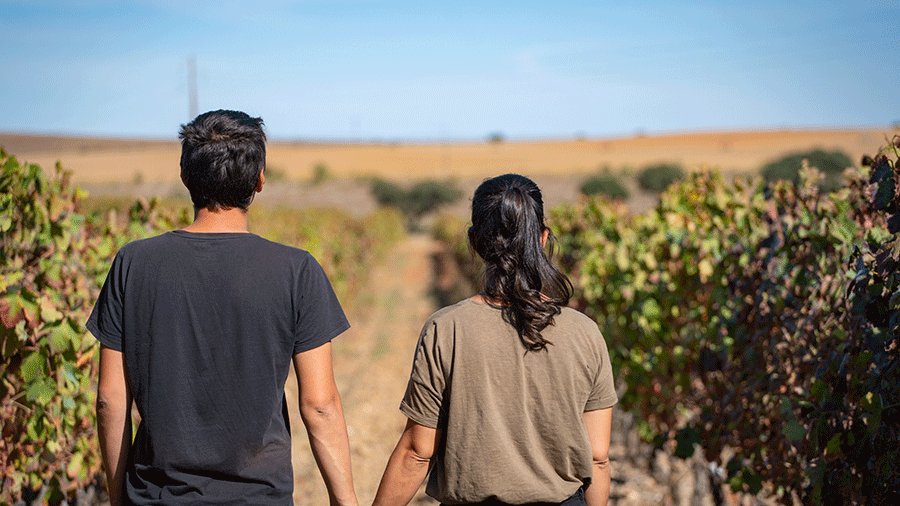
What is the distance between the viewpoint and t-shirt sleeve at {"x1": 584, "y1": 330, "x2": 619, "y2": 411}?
1.79 metres

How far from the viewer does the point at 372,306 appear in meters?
14.5

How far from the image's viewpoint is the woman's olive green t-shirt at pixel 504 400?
67.3 inches

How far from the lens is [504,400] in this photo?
1.72 m

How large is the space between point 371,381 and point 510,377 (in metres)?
7.00

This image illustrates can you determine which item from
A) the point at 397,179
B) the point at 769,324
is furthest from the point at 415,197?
the point at 769,324

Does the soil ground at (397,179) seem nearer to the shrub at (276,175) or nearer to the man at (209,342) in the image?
the shrub at (276,175)

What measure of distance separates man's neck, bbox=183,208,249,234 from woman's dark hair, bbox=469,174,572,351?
0.65m

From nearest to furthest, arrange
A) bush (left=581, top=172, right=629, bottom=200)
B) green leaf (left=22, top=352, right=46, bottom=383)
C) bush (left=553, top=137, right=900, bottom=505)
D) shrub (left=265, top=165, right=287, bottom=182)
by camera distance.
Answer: bush (left=553, top=137, right=900, bottom=505)
green leaf (left=22, top=352, right=46, bottom=383)
bush (left=581, top=172, right=629, bottom=200)
shrub (left=265, top=165, right=287, bottom=182)

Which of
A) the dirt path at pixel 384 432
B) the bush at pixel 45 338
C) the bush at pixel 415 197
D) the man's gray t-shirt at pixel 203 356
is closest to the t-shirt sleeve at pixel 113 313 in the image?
the man's gray t-shirt at pixel 203 356

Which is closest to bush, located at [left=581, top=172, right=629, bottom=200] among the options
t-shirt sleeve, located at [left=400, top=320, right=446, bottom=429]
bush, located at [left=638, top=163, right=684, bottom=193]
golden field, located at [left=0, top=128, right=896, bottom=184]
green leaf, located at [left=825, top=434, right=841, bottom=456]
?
bush, located at [left=638, top=163, right=684, bottom=193]

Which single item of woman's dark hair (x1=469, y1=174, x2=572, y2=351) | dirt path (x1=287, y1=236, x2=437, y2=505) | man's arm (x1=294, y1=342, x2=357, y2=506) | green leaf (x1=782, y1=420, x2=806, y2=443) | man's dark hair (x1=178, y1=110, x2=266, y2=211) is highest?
man's dark hair (x1=178, y1=110, x2=266, y2=211)

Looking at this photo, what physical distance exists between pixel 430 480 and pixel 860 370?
1.51 metres

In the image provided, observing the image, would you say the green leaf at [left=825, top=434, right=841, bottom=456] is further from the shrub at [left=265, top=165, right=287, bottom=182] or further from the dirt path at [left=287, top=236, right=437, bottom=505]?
the shrub at [left=265, top=165, right=287, bottom=182]

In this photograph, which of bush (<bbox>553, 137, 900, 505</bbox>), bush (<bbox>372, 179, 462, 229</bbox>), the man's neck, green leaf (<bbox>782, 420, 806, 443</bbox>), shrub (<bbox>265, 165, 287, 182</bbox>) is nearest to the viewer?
the man's neck
